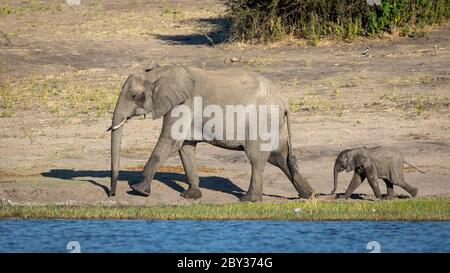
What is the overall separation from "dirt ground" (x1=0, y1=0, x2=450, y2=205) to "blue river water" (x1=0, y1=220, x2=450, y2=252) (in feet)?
4.81

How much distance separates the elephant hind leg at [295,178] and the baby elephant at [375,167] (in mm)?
367

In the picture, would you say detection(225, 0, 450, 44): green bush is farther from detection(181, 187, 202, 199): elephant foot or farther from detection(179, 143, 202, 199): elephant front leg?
detection(181, 187, 202, 199): elephant foot

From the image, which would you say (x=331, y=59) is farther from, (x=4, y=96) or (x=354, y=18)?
(x=4, y=96)

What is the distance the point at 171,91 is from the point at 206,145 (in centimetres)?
389

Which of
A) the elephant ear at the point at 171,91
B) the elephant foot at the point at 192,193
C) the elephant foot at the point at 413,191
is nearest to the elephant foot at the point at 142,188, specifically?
the elephant foot at the point at 192,193

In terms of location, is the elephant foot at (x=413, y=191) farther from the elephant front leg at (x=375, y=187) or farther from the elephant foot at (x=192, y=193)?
the elephant foot at (x=192, y=193)

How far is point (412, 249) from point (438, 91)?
915cm

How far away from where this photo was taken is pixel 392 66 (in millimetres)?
26703

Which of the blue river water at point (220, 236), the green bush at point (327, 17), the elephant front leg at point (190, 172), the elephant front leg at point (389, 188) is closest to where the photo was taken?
the blue river water at point (220, 236)

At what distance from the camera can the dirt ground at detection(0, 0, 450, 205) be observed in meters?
19.0

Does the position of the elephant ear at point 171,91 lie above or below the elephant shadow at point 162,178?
above

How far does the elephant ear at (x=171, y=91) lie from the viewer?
1791cm

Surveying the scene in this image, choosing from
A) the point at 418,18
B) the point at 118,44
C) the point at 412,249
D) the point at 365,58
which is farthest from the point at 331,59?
the point at 412,249

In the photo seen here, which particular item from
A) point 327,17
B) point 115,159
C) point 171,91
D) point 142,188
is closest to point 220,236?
point 142,188
